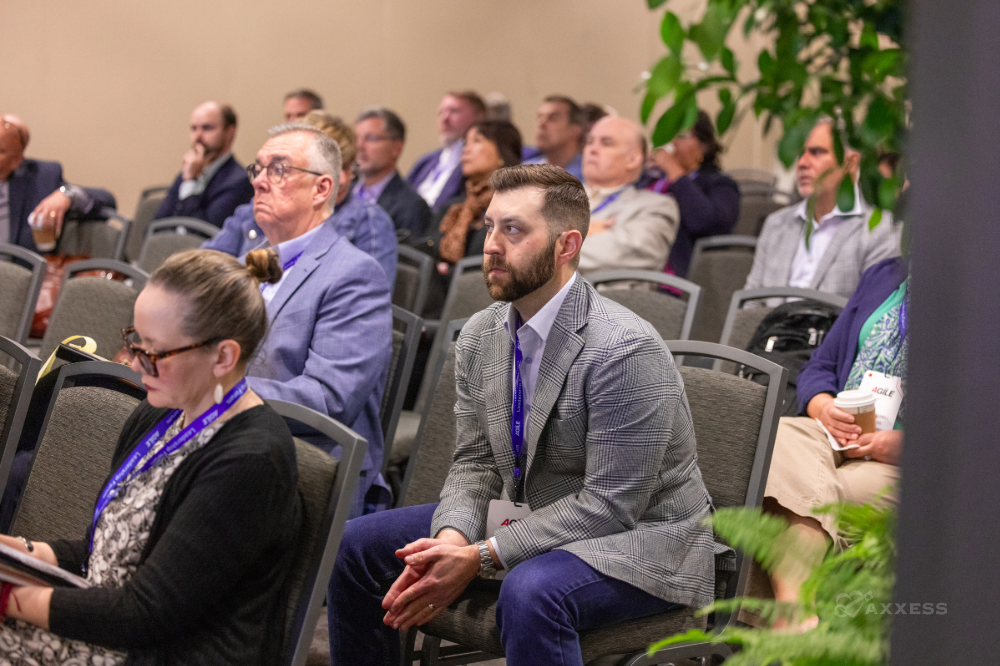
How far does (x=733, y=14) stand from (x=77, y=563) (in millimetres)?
1511

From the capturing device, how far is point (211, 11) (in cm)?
700

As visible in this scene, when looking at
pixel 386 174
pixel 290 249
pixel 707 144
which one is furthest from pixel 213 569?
pixel 707 144

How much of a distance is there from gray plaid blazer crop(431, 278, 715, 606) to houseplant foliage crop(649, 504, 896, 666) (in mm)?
866

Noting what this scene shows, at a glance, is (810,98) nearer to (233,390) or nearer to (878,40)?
(878,40)

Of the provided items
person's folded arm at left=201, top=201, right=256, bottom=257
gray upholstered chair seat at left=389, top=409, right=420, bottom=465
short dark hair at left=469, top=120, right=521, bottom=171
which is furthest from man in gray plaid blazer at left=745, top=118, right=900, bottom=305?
person's folded arm at left=201, top=201, right=256, bottom=257

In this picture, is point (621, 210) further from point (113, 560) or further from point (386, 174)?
point (113, 560)

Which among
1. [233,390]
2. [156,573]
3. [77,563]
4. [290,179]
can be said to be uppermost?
[290,179]

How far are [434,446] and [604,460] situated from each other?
653 millimetres

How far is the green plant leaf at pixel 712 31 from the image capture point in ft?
1.42

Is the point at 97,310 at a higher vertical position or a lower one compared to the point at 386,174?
lower

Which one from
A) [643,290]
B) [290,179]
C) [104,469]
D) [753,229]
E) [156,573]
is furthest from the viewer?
[753,229]

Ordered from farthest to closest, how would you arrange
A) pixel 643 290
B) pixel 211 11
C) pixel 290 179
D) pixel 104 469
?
pixel 211 11 → pixel 643 290 → pixel 290 179 → pixel 104 469

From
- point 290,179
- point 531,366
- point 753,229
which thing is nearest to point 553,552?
point 531,366

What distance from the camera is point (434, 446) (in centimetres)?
228
